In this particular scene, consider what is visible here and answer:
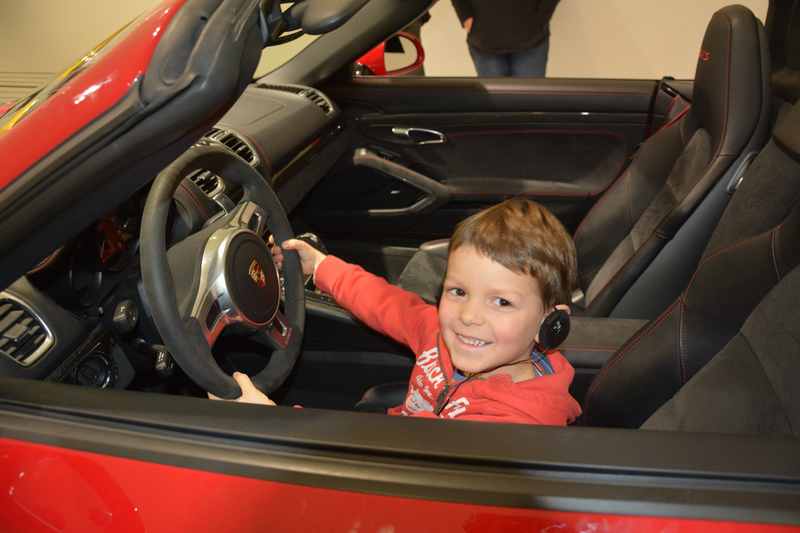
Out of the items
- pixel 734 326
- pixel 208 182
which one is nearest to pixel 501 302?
pixel 734 326

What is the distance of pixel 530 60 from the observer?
3180mm

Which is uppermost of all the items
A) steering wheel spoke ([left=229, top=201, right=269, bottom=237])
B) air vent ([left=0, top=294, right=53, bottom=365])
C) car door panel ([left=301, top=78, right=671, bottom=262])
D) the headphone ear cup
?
air vent ([left=0, top=294, right=53, bottom=365])

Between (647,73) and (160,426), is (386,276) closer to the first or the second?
(160,426)

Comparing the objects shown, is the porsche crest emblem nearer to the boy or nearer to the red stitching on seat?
the boy

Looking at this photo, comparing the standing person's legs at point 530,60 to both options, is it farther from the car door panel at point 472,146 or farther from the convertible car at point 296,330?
the convertible car at point 296,330

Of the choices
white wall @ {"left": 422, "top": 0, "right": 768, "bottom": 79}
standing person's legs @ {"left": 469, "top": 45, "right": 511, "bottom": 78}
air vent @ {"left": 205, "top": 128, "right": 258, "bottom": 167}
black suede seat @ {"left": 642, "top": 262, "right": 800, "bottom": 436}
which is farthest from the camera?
white wall @ {"left": 422, "top": 0, "right": 768, "bottom": 79}

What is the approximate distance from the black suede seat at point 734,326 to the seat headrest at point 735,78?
29 cm

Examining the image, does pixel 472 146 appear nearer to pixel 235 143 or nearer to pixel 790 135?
pixel 235 143

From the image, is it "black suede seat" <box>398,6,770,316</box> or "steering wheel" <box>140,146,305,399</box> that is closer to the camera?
"steering wheel" <box>140,146,305,399</box>

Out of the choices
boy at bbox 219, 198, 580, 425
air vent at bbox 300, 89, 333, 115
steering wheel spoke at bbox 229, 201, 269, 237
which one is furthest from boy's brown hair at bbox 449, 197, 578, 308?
air vent at bbox 300, 89, 333, 115

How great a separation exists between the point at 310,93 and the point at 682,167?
109 cm

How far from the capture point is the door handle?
2244mm

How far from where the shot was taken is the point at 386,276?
212cm

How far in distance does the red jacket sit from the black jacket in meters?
1.96
